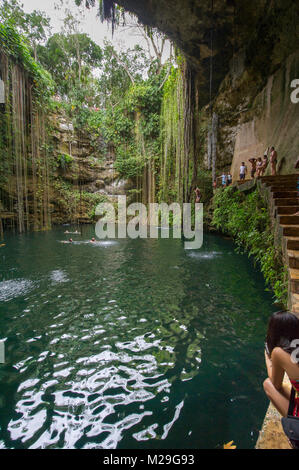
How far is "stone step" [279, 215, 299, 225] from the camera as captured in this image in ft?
13.1

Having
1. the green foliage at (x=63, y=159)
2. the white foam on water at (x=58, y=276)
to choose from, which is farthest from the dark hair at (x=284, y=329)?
the green foliage at (x=63, y=159)

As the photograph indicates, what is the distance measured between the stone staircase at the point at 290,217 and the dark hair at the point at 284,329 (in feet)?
4.08

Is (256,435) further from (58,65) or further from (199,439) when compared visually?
(58,65)

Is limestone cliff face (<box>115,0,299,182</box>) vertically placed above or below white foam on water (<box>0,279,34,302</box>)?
above

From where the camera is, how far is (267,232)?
5.05 meters

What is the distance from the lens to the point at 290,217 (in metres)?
4.01

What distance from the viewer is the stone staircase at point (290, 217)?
2770 millimetres

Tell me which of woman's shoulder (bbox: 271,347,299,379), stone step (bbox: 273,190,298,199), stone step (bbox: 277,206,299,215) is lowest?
woman's shoulder (bbox: 271,347,299,379)

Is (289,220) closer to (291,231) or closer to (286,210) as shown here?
(291,231)

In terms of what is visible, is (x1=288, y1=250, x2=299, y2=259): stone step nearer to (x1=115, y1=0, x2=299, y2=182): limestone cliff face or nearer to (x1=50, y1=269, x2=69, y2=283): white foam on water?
(x1=50, y1=269, x2=69, y2=283): white foam on water

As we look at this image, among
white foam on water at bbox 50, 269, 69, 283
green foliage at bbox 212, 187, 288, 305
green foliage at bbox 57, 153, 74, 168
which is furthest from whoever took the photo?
green foliage at bbox 57, 153, 74, 168

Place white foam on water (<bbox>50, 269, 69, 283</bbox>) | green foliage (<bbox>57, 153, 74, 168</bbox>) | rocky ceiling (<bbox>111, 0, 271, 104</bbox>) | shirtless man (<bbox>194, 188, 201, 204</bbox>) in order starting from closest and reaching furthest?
white foam on water (<bbox>50, 269, 69, 283</bbox>)
rocky ceiling (<bbox>111, 0, 271, 104</bbox>)
shirtless man (<bbox>194, 188, 201, 204</bbox>)
green foliage (<bbox>57, 153, 74, 168</bbox>)

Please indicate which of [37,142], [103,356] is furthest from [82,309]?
[37,142]

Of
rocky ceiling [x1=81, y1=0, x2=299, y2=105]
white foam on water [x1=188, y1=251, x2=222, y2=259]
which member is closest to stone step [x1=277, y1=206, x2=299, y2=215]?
white foam on water [x1=188, y1=251, x2=222, y2=259]
